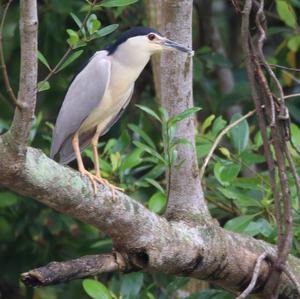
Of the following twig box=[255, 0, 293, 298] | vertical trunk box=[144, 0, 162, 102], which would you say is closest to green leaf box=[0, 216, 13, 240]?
vertical trunk box=[144, 0, 162, 102]

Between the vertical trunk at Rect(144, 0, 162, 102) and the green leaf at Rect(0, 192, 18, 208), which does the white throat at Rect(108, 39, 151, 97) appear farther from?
the green leaf at Rect(0, 192, 18, 208)

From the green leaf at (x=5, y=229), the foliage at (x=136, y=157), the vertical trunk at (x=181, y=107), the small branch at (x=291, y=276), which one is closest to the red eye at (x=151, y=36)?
the foliage at (x=136, y=157)

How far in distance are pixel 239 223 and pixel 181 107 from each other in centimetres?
72

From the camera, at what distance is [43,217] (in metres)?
4.89

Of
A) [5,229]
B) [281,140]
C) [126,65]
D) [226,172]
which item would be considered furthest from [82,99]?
[5,229]

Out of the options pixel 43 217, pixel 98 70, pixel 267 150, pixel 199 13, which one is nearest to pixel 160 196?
pixel 98 70

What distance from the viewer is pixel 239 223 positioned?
12.4 feet

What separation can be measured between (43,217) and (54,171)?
229 centimetres

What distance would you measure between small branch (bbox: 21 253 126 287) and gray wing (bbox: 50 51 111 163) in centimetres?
104

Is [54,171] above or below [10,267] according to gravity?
above

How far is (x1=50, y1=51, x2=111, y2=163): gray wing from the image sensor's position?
3.87 metres

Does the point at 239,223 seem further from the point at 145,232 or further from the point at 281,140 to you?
the point at 145,232

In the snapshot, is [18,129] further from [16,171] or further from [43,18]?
[43,18]

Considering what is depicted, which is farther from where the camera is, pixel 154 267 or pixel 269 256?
pixel 269 256
